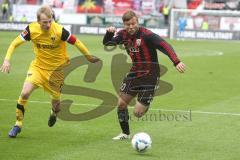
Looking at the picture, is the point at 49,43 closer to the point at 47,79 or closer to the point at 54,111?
the point at 47,79

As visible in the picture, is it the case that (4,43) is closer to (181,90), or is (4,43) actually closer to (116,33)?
(181,90)

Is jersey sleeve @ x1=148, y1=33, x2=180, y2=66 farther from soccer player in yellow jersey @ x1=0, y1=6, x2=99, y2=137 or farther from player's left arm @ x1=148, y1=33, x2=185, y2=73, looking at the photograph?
soccer player in yellow jersey @ x1=0, y1=6, x2=99, y2=137

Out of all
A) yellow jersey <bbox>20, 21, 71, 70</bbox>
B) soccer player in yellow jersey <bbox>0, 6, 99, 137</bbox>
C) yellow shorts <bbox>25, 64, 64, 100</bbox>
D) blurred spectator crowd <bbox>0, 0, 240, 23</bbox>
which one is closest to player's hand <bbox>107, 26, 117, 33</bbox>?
soccer player in yellow jersey <bbox>0, 6, 99, 137</bbox>

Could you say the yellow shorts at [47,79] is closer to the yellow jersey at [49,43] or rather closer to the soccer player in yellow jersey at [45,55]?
the soccer player in yellow jersey at [45,55]

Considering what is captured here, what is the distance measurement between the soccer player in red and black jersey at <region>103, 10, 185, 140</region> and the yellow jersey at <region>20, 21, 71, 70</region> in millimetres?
873

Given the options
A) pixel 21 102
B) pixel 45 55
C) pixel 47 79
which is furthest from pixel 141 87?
pixel 21 102

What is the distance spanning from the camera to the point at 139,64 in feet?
40.3

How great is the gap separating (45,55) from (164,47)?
7.63 ft

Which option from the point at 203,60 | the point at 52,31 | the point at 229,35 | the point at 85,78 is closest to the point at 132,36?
the point at 52,31

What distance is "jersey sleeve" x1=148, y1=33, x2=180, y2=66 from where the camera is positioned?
39.0 feet

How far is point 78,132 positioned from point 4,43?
2598cm

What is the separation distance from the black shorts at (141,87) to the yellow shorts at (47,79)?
1411mm

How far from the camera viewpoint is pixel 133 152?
1112cm

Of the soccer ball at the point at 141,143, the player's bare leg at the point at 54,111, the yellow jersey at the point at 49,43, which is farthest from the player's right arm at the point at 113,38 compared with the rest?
the soccer ball at the point at 141,143
